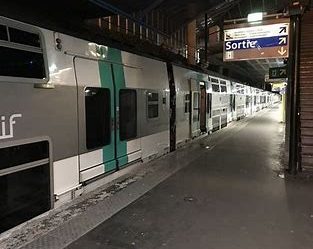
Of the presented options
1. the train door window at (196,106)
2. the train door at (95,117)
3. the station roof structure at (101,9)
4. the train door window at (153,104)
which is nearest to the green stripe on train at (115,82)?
the train door at (95,117)

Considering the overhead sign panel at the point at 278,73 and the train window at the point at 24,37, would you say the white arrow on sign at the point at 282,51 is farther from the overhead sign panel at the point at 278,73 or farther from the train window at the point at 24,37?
the overhead sign panel at the point at 278,73

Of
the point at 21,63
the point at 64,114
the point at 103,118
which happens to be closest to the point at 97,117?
the point at 103,118

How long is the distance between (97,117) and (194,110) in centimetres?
556

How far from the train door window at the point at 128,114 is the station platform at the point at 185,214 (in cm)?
72

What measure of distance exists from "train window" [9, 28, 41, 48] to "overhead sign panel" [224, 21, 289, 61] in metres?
4.93

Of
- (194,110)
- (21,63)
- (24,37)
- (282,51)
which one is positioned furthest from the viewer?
(194,110)

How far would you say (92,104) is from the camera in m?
4.95

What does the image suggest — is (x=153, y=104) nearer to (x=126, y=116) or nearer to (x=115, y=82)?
(x=126, y=116)

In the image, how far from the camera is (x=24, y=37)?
3.63m

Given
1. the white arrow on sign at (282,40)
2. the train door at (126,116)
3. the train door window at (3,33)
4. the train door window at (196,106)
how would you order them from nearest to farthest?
the train door window at (3,33), the train door at (126,116), the white arrow on sign at (282,40), the train door window at (196,106)

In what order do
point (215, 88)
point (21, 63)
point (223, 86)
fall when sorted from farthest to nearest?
point (223, 86) → point (215, 88) → point (21, 63)

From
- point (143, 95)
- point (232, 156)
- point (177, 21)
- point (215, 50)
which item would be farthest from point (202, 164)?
point (215, 50)

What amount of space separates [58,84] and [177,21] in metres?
9.62

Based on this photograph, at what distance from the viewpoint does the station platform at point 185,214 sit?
3.43 m
